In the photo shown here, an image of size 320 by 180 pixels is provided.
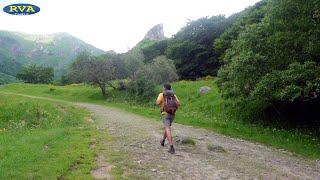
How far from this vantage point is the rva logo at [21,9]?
16.5 m

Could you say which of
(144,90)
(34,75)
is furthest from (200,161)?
(34,75)

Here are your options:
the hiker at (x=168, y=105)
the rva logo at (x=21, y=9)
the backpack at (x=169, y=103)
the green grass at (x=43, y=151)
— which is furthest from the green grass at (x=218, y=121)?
Result: the rva logo at (x=21, y=9)

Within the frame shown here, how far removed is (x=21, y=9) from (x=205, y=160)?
375 inches

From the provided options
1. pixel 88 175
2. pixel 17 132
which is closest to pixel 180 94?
pixel 17 132

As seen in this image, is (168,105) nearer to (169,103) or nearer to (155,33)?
(169,103)

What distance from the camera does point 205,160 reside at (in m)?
15.8

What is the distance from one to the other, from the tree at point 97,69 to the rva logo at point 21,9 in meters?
41.0

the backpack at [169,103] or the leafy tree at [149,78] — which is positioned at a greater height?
the leafy tree at [149,78]

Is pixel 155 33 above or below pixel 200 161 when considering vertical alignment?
above

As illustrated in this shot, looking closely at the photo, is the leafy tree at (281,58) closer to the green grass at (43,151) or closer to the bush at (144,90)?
the green grass at (43,151)

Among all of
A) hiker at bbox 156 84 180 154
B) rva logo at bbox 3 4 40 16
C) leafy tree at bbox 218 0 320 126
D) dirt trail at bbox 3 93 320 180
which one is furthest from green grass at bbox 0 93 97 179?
leafy tree at bbox 218 0 320 126

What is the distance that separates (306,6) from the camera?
25234 mm

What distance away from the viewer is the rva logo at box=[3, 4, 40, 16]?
16.5 metres

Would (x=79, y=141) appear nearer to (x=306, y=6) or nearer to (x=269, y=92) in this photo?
(x=269, y=92)
